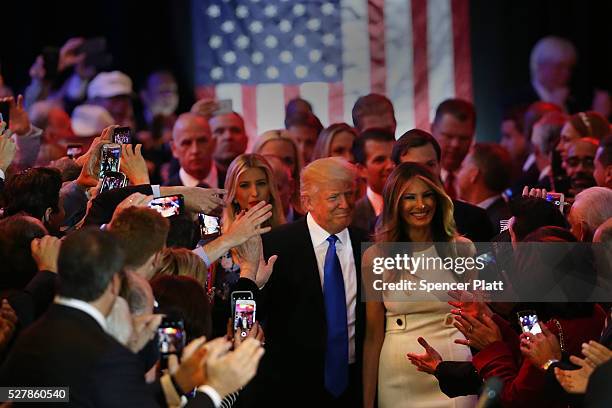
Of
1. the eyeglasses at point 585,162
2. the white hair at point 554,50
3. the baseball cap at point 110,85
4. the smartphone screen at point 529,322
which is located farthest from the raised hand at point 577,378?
the white hair at point 554,50

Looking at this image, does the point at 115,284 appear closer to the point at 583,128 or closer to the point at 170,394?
the point at 170,394

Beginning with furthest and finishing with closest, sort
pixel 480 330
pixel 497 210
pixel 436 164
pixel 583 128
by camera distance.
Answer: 1. pixel 583 128
2. pixel 497 210
3. pixel 436 164
4. pixel 480 330

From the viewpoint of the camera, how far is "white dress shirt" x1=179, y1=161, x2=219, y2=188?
319 inches

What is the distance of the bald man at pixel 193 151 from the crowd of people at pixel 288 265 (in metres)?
0.02

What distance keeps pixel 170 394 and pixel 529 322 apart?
4.72ft

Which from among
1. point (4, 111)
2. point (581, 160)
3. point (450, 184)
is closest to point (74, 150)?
point (4, 111)

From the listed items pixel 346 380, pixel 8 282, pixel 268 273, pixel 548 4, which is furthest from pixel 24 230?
pixel 548 4

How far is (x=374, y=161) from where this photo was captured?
7.12 meters

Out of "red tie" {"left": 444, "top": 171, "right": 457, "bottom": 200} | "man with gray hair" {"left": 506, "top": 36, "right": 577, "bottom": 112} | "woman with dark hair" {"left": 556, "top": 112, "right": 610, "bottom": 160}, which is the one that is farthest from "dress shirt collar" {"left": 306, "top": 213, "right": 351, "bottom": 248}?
"man with gray hair" {"left": 506, "top": 36, "right": 577, "bottom": 112}

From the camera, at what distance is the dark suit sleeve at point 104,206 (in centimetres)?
471

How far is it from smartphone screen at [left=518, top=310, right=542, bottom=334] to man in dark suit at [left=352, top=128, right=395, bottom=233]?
9.14ft

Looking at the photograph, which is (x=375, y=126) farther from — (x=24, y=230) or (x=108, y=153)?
(x=24, y=230)

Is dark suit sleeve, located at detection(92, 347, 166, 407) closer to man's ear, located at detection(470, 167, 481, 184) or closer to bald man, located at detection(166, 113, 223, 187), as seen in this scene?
man's ear, located at detection(470, 167, 481, 184)

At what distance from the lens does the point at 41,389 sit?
316cm
